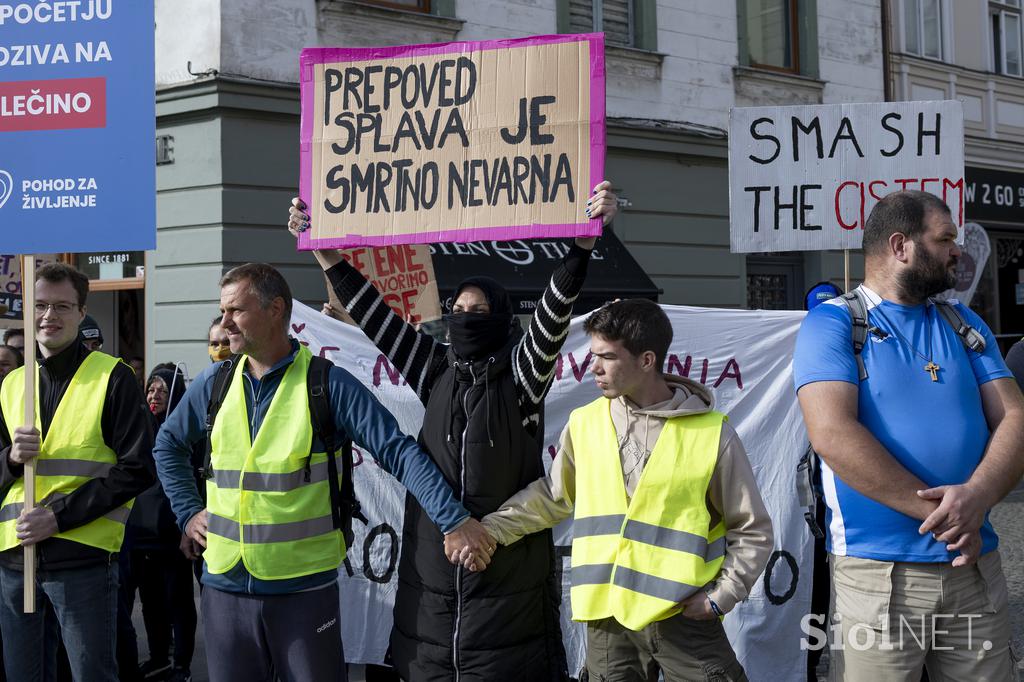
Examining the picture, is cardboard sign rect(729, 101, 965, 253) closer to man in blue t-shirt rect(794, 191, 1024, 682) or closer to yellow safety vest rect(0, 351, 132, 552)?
man in blue t-shirt rect(794, 191, 1024, 682)

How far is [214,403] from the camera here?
382 centimetres

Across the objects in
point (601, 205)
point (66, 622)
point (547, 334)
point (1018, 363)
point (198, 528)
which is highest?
point (601, 205)

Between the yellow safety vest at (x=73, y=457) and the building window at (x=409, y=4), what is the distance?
7.47 m

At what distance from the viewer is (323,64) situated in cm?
451

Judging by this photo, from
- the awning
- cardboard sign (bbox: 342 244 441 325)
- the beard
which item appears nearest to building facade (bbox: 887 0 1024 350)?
the awning

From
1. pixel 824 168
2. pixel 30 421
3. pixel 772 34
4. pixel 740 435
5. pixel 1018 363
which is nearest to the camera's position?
pixel 30 421

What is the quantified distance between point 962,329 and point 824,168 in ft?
11.2

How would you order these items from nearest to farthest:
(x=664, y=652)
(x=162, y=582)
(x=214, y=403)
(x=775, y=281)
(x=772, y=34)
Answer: (x=664, y=652), (x=214, y=403), (x=162, y=582), (x=772, y=34), (x=775, y=281)

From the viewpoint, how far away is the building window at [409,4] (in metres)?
11.1

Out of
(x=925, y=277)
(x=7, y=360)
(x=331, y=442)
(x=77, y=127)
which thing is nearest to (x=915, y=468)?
(x=925, y=277)

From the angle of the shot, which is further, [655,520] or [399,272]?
[399,272]

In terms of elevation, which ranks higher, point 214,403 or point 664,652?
point 214,403

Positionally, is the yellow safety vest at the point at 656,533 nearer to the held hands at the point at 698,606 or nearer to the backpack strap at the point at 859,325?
the held hands at the point at 698,606

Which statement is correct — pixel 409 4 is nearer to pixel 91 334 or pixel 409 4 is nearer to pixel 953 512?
pixel 91 334
